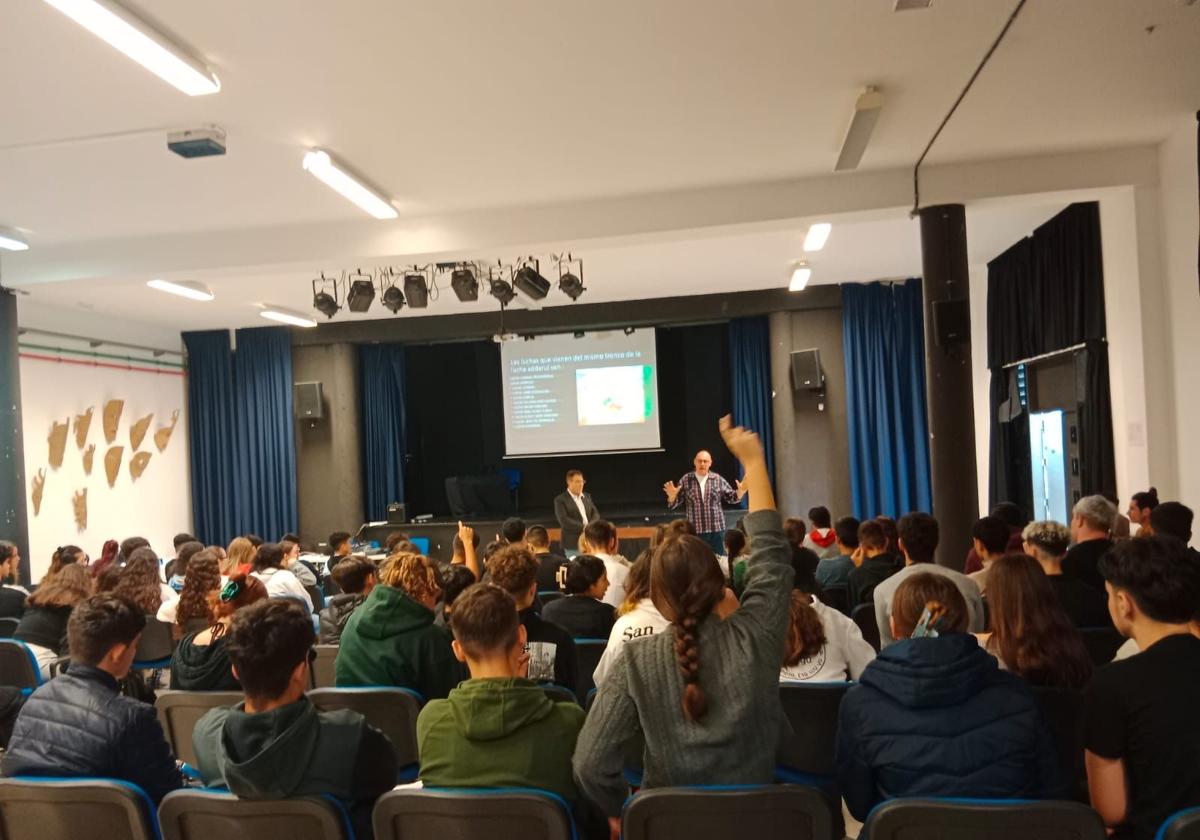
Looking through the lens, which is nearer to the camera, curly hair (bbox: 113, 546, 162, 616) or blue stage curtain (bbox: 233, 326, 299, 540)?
curly hair (bbox: 113, 546, 162, 616)

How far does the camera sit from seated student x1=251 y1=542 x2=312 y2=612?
16.1ft

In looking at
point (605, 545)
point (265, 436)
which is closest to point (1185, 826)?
point (605, 545)

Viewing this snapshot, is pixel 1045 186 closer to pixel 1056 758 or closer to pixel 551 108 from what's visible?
pixel 551 108

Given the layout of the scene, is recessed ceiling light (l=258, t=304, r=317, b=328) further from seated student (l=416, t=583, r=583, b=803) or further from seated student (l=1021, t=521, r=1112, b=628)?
seated student (l=416, t=583, r=583, b=803)

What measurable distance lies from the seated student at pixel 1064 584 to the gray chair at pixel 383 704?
95.2 inches

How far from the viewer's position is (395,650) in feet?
9.90

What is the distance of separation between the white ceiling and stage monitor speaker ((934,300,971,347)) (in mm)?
1007

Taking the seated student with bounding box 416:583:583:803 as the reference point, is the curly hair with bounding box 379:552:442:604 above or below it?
above

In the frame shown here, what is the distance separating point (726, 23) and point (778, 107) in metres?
1.10

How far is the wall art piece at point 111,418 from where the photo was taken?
9750mm

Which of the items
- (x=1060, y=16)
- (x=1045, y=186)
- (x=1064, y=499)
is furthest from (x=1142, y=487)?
(x=1060, y=16)

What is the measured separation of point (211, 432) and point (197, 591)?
8.39 metres

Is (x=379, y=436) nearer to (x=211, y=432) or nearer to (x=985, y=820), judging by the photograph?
(x=211, y=432)

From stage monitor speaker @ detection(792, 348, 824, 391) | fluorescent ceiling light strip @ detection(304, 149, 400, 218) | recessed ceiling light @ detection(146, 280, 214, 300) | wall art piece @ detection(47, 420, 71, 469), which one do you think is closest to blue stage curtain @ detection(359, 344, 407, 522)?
recessed ceiling light @ detection(146, 280, 214, 300)
